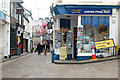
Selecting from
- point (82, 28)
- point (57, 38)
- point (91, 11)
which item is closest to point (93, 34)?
point (82, 28)

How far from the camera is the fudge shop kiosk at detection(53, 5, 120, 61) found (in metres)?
13.7

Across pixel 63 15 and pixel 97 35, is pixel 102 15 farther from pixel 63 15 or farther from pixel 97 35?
pixel 63 15

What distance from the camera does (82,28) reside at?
1379 cm

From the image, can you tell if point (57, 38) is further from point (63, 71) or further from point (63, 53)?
point (63, 71)

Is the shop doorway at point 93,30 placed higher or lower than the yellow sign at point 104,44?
higher

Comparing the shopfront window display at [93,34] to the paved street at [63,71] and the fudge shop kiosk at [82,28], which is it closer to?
the fudge shop kiosk at [82,28]

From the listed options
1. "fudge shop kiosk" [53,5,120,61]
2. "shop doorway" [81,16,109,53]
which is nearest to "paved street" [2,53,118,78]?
"fudge shop kiosk" [53,5,120,61]

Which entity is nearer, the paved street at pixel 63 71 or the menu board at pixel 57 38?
the paved street at pixel 63 71

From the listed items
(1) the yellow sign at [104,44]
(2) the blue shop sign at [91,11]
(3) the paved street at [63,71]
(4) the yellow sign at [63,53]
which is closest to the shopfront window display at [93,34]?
(1) the yellow sign at [104,44]

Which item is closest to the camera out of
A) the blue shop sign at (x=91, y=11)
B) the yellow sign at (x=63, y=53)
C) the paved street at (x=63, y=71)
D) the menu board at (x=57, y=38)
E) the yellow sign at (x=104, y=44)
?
the paved street at (x=63, y=71)

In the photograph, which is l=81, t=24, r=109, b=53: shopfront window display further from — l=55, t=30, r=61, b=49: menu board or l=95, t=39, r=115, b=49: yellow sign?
l=55, t=30, r=61, b=49: menu board

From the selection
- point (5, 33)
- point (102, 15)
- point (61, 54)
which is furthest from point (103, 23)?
point (5, 33)

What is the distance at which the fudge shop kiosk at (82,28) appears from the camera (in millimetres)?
13742

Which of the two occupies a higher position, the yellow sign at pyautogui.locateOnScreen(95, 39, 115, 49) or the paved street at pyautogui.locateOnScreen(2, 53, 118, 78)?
the yellow sign at pyautogui.locateOnScreen(95, 39, 115, 49)
